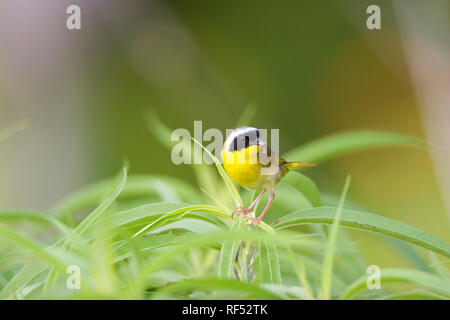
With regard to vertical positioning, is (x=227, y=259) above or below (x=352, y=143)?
below

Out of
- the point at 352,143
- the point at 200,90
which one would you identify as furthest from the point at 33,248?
the point at 200,90

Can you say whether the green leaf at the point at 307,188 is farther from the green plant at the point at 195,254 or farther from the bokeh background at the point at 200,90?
the bokeh background at the point at 200,90

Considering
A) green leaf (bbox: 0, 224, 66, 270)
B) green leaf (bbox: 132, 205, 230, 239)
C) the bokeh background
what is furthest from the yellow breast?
the bokeh background

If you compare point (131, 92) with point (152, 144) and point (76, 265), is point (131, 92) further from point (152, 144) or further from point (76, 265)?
point (76, 265)

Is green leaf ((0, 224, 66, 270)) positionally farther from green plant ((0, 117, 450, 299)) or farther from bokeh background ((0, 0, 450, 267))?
bokeh background ((0, 0, 450, 267))

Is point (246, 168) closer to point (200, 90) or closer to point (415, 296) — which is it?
point (415, 296)

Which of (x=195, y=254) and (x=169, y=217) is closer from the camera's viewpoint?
(x=169, y=217)
